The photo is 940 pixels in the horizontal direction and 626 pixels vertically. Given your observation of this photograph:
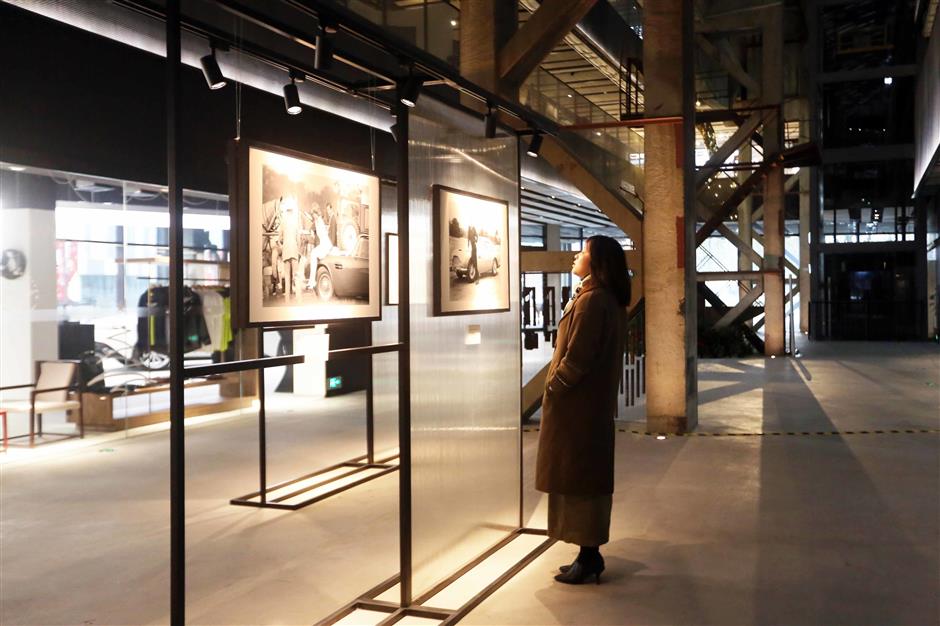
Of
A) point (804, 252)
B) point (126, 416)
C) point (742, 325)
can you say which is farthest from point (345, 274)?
point (804, 252)

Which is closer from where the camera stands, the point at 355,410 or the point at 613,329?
the point at 613,329

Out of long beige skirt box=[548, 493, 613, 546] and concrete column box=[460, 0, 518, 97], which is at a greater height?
concrete column box=[460, 0, 518, 97]

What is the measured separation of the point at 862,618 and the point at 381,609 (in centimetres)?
226

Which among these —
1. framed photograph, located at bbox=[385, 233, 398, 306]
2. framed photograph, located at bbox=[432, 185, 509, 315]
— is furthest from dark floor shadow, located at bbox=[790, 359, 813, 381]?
framed photograph, located at bbox=[432, 185, 509, 315]

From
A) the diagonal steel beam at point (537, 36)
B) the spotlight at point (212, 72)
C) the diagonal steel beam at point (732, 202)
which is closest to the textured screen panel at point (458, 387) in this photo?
the spotlight at point (212, 72)

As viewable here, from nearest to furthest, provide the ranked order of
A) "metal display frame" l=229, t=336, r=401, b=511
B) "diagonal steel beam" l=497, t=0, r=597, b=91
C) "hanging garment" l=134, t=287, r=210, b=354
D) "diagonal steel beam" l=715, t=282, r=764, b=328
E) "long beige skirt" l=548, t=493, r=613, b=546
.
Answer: "long beige skirt" l=548, t=493, r=613, b=546
"metal display frame" l=229, t=336, r=401, b=511
"diagonal steel beam" l=497, t=0, r=597, b=91
"hanging garment" l=134, t=287, r=210, b=354
"diagonal steel beam" l=715, t=282, r=764, b=328

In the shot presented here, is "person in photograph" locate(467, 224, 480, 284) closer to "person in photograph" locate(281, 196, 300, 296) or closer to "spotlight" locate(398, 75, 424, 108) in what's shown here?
"spotlight" locate(398, 75, 424, 108)

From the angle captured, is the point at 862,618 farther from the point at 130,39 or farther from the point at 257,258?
the point at 130,39

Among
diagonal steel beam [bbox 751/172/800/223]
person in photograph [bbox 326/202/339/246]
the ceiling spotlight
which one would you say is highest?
diagonal steel beam [bbox 751/172/800/223]

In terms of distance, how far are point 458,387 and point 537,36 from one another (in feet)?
16.2

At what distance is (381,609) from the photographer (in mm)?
4301

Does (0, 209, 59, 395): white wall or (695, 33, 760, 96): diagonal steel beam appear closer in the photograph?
(0, 209, 59, 395): white wall

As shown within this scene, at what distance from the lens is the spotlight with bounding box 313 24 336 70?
11.9 feet

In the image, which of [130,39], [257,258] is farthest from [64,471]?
[257,258]
